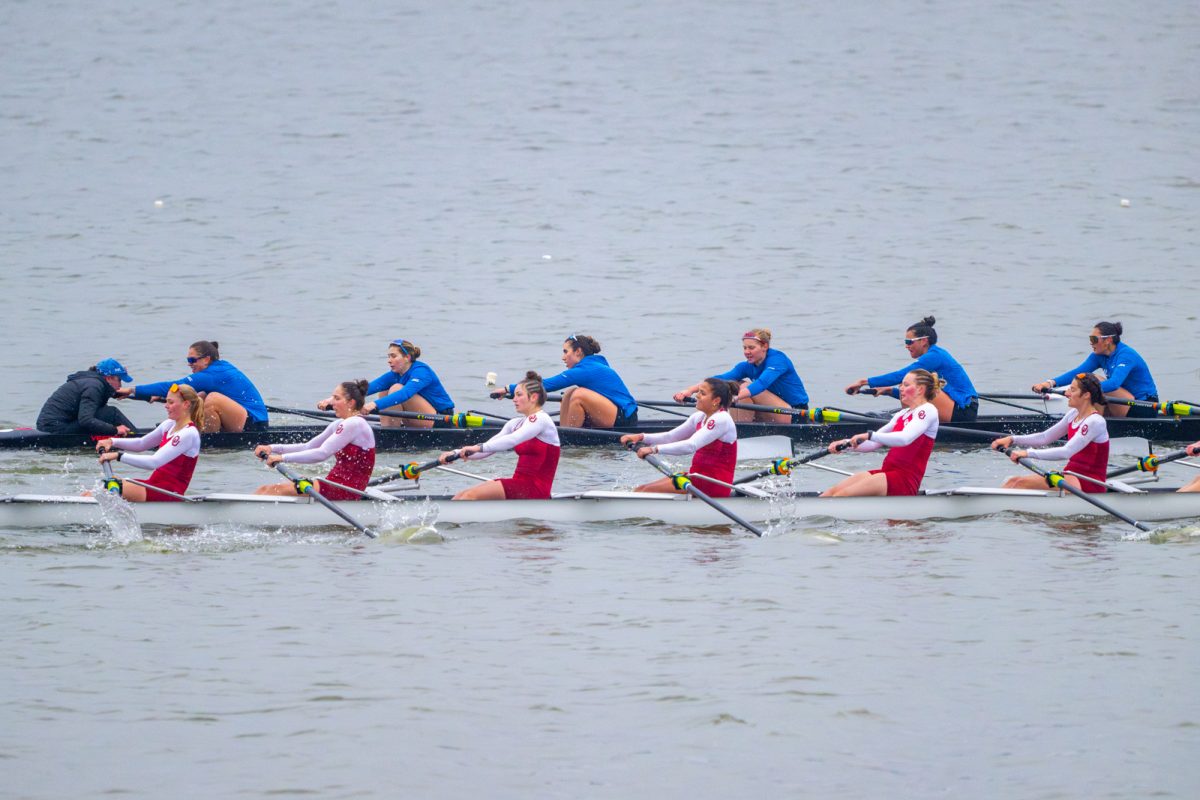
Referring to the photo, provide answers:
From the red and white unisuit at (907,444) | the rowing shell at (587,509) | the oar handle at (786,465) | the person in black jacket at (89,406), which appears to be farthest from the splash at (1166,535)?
the person in black jacket at (89,406)

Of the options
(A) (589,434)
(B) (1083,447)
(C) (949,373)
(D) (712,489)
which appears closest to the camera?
(B) (1083,447)

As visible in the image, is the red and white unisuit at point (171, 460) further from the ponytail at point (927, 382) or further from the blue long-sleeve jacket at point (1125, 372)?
the blue long-sleeve jacket at point (1125, 372)

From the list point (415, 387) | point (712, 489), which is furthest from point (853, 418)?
point (415, 387)

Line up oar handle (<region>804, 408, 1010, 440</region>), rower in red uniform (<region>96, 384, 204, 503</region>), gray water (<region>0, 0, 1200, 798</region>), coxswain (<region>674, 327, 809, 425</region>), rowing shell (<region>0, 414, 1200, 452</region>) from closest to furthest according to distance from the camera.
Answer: gray water (<region>0, 0, 1200, 798</region>) < rower in red uniform (<region>96, 384, 204, 503</region>) < oar handle (<region>804, 408, 1010, 440</region>) < rowing shell (<region>0, 414, 1200, 452</region>) < coxswain (<region>674, 327, 809, 425</region>)

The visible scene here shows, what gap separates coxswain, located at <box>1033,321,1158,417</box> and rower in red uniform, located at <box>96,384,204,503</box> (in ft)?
27.8

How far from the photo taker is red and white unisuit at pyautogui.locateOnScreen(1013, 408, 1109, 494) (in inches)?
488

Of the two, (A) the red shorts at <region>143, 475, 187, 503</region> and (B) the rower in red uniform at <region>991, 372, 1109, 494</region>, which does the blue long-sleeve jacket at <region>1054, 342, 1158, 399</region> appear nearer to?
(B) the rower in red uniform at <region>991, 372, 1109, 494</region>

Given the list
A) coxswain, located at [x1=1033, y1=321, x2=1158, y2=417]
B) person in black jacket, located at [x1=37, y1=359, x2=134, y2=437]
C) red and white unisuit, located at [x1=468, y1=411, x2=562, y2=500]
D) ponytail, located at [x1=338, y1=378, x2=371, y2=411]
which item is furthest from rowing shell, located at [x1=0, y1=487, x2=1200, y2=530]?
coxswain, located at [x1=1033, y1=321, x2=1158, y2=417]

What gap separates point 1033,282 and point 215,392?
1515 cm

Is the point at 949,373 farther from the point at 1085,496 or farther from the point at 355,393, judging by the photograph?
the point at 355,393

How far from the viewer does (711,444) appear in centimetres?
1262

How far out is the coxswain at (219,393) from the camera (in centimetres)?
1527

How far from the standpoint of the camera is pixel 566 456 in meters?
16.2

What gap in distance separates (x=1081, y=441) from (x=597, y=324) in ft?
41.9
